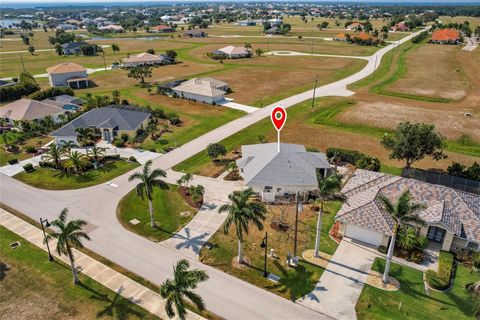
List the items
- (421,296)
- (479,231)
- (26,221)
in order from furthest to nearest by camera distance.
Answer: (26,221) < (479,231) < (421,296)

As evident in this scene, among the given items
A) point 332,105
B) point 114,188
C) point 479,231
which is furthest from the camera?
point 332,105

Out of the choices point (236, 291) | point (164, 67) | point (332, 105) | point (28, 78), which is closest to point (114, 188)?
point (236, 291)

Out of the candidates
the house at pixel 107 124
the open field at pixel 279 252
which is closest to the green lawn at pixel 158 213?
the open field at pixel 279 252

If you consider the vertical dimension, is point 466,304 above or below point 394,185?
below

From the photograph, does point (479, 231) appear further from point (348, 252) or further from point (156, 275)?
point (156, 275)

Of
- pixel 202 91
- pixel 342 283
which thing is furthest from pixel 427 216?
pixel 202 91

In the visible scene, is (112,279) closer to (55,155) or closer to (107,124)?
(55,155)

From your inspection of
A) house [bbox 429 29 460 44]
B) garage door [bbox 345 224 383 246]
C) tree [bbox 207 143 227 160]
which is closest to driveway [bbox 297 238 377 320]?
garage door [bbox 345 224 383 246]
